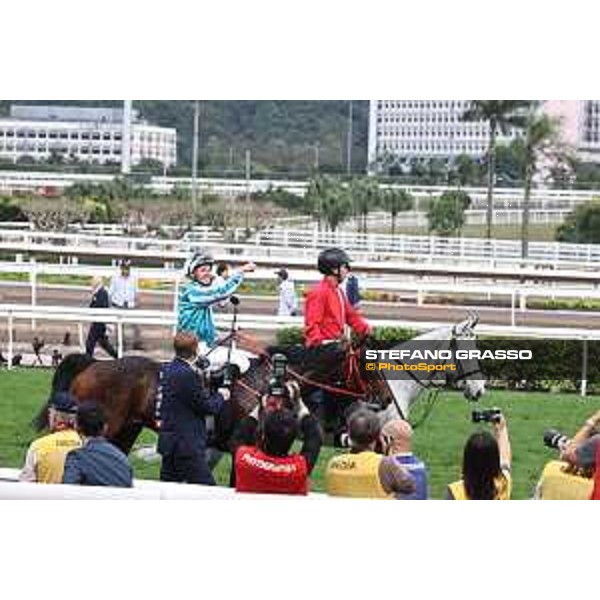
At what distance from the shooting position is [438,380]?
29.7 ft

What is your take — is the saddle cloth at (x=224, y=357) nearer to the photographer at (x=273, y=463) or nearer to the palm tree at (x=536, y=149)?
the photographer at (x=273, y=463)

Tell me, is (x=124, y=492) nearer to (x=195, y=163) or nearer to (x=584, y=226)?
(x=195, y=163)

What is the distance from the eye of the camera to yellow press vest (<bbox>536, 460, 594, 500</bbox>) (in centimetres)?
722

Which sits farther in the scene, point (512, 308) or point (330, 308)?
point (512, 308)

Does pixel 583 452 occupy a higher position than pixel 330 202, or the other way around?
pixel 330 202

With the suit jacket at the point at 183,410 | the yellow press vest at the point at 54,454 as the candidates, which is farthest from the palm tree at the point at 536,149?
the yellow press vest at the point at 54,454

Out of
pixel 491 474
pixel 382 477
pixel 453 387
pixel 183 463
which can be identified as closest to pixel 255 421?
pixel 183 463

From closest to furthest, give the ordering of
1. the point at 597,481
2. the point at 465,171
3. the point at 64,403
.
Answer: the point at 597,481
the point at 64,403
the point at 465,171

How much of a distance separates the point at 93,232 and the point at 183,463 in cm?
135

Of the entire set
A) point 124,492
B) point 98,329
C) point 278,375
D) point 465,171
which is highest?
point 465,171

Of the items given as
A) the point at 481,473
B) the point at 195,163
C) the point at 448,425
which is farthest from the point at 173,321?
the point at 481,473

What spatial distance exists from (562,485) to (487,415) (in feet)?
4.06

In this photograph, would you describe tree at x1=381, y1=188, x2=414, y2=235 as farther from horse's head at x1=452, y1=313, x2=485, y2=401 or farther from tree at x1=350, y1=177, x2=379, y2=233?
horse's head at x1=452, y1=313, x2=485, y2=401

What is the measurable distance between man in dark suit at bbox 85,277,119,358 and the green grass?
23 cm
